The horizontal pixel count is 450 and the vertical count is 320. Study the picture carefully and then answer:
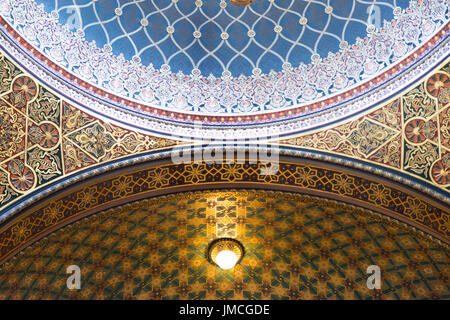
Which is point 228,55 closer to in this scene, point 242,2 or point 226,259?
point 242,2

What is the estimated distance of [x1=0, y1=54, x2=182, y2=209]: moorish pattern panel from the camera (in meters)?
7.36

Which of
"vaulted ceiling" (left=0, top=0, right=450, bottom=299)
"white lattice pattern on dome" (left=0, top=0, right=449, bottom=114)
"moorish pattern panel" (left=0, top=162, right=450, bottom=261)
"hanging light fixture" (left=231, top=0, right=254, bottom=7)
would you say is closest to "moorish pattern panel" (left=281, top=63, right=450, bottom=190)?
"vaulted ceiling" (left=0, top=0, right=450, bottom=299)

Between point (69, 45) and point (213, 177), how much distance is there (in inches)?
113

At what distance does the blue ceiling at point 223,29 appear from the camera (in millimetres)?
8648

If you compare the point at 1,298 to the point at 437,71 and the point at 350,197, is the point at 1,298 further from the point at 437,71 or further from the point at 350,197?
the point at 437,71

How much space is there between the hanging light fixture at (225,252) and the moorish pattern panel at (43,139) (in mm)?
2505

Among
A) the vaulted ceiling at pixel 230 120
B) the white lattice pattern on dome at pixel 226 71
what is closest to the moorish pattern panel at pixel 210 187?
the vaulted ceiling at pixel 230 120

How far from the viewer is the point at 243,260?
10117mm

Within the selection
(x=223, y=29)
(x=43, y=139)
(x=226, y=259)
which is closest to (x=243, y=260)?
(x=226, y=259)

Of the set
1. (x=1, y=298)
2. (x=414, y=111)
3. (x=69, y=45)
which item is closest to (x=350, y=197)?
(x=414, y=111)

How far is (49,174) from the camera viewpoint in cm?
757

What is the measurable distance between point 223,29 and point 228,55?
44 centimetres

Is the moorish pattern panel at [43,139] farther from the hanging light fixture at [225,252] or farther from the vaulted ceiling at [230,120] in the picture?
the hanging light fixture at [225,252]

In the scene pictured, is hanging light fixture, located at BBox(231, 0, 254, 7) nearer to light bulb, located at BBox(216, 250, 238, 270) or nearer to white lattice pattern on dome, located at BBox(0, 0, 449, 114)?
white lattice pattern on dome, located at BBox(0, 0, 449, 114)
